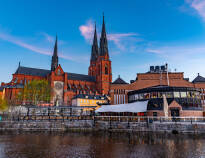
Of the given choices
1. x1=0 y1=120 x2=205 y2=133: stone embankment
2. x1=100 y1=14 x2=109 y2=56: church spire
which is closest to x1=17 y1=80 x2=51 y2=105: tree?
x1=0 y1=120 x2=205 y2=133: stone embankment

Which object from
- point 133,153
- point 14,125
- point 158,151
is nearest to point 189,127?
point 158,151

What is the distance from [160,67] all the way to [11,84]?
70.3 metres

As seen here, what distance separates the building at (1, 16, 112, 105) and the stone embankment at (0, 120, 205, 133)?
141 ft

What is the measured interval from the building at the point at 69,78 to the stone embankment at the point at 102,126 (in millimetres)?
43025

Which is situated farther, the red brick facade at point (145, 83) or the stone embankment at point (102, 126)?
the red brick facade at point (145, 83)

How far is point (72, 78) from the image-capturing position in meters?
101

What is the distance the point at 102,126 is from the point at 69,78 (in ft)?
244

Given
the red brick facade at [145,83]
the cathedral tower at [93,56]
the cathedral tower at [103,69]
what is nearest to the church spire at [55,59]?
the cathedral tower at [93,56]

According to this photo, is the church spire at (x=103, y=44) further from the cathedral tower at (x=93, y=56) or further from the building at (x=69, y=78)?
→ the cathedral tower at (x=93, y=56)

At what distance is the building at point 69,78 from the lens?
80.7 meters

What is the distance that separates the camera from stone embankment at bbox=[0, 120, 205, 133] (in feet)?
76.3

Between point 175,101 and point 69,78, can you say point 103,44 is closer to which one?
point 69,78

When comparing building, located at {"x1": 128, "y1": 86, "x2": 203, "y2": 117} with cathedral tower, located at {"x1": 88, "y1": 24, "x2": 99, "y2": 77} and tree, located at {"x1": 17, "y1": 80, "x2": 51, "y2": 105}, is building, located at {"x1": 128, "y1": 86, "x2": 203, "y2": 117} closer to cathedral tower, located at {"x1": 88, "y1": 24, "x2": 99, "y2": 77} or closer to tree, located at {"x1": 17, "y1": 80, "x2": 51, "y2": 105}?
tree, located at {"x1": 17, "y1": 80, "x2": 51, "y2": 105}

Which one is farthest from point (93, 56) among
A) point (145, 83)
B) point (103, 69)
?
point (145, 83)
